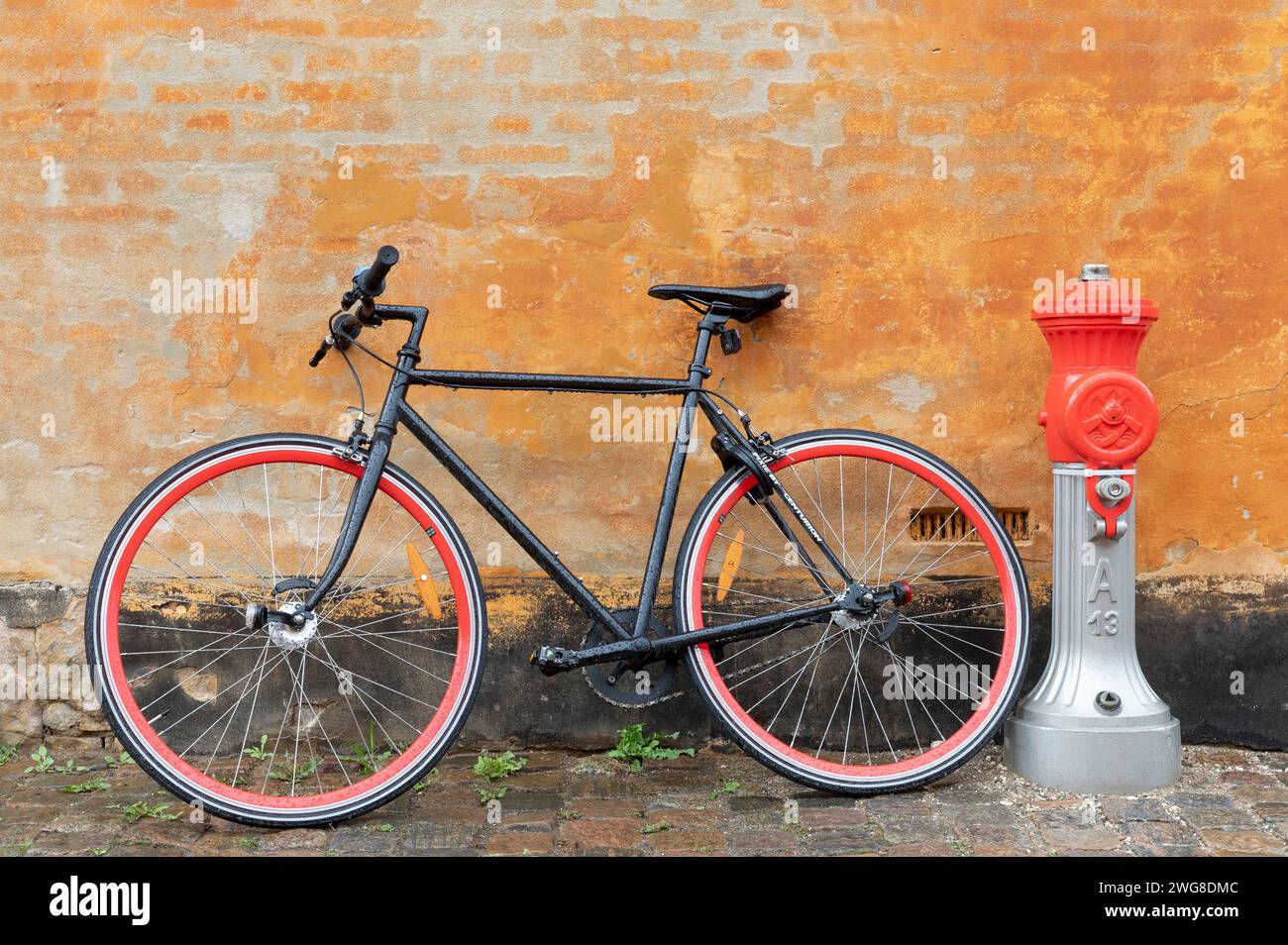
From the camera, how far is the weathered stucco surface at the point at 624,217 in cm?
420

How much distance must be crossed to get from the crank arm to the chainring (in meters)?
0.04

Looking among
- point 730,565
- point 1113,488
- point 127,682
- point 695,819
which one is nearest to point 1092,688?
point 1113,488

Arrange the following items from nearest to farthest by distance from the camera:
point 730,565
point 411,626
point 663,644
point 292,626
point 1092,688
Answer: point 292,626 < point 663,644 < point 1092,688 < point 730,565 < point 411,626

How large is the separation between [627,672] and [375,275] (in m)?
1.35

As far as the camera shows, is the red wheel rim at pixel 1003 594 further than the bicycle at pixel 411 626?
No

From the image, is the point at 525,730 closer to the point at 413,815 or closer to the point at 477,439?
the point at 413,815

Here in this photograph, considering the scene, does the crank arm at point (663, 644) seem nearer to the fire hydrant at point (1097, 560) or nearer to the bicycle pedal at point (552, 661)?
the bicycle pedal at point (552, 661)

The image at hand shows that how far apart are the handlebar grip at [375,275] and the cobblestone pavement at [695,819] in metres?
1.44

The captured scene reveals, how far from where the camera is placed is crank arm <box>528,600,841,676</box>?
12.4ft

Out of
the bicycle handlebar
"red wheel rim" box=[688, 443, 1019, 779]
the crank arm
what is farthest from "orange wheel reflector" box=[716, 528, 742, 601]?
the bicycle handlebar

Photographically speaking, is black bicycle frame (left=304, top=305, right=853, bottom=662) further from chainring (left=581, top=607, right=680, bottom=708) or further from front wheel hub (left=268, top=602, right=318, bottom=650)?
front wheel hub (left=268, top=602, right=318, bottom=650)

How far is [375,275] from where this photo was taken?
11.7ft

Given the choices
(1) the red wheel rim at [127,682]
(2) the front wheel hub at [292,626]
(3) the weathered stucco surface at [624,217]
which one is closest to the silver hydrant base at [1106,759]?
(3) the weathered stucco surface at [624,217]

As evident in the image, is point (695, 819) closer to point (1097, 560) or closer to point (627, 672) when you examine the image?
point (627, 672)
